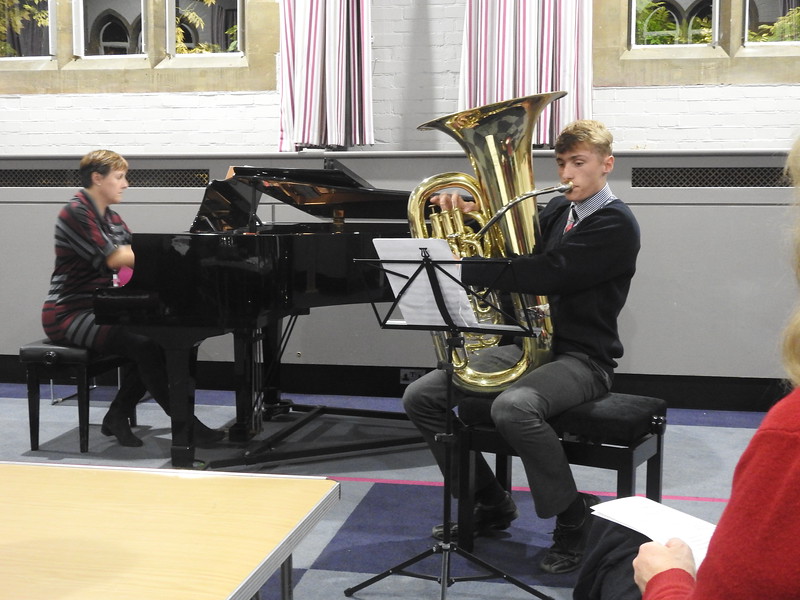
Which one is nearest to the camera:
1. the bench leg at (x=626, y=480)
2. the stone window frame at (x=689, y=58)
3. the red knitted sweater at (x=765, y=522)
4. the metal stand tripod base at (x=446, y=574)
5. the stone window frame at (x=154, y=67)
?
the red knitted sweater at (x=765, y=522)

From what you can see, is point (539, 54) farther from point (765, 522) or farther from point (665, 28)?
point (765, 522)

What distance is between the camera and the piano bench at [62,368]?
392 centimetres

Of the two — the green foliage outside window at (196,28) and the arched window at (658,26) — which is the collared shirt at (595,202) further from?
the green foliage outside window at (196,28)

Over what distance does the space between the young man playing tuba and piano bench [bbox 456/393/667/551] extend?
6cm

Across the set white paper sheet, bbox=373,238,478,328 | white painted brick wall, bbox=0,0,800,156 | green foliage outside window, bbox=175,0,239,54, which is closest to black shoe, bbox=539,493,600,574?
white paper sheet, bbox=373,238,478,328

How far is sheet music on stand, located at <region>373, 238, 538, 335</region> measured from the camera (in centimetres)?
230

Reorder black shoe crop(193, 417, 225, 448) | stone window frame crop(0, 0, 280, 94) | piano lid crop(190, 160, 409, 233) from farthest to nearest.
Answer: stone window frame crop(0, 0, 280, 94), black shoe crop(193, 417, 225, 448), piano lid crop(190, 160, 409, 233)

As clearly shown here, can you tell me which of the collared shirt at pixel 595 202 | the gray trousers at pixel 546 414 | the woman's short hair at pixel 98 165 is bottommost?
the gray trousers at pixel 546 414

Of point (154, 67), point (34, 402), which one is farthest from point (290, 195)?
point (154, 67)

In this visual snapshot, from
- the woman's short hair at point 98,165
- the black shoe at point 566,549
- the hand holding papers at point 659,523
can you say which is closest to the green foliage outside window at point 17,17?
the woman's short hair at point 98,165

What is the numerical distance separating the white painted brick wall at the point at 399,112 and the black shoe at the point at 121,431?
2.04 meters

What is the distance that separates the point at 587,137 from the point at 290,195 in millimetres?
1600

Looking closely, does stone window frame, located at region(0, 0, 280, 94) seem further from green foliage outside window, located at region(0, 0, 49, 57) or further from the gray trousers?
the gray trousers

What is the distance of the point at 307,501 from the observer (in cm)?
174
